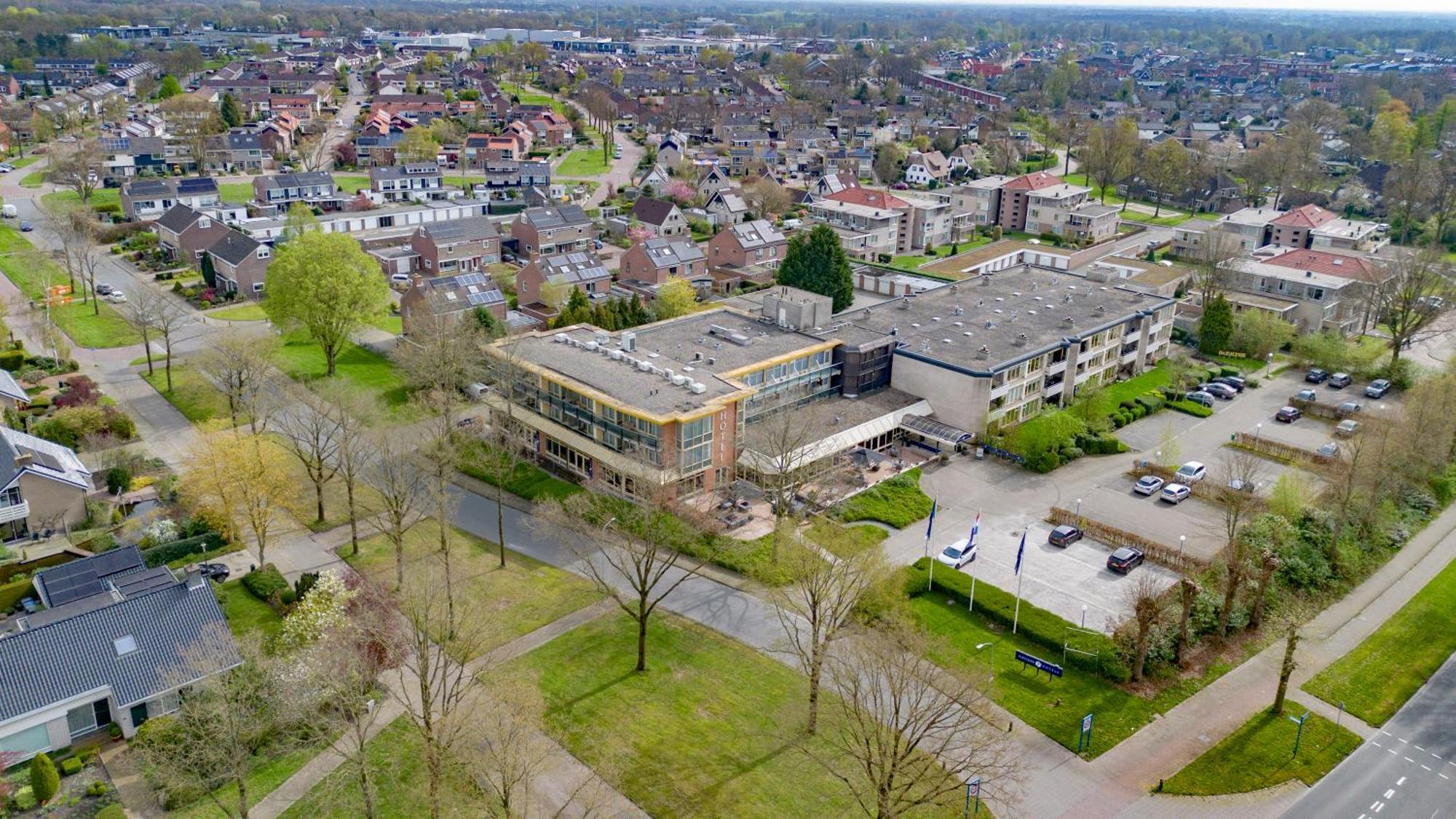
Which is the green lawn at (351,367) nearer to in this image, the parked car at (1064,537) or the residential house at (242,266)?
the residential house at (242,266)


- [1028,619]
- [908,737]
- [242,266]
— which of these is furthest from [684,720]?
[242,266]

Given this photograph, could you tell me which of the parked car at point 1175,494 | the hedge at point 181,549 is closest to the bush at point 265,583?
the hedge at point 181,549

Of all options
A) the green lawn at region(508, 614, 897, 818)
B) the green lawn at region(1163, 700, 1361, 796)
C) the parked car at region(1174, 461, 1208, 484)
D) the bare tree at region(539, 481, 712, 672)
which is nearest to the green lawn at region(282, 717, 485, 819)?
the green lawn at region(508, 614, 897, 818)

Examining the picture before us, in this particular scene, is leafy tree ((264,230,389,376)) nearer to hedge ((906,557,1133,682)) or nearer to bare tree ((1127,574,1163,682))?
hedge ((906,557,1133,682))

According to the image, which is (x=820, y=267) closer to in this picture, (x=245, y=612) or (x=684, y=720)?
(x=684, y=720)

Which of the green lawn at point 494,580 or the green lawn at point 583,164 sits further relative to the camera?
the green lawn at point 583,164

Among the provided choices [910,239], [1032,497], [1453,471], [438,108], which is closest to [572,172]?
[438,108]

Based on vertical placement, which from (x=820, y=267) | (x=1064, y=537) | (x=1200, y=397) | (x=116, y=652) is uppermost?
(x=820, y=267)
